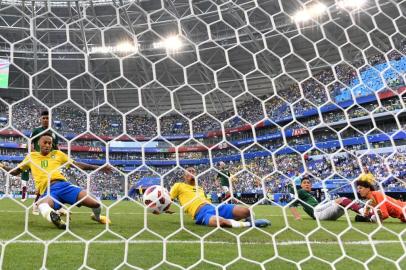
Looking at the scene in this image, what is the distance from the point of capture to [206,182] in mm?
13609

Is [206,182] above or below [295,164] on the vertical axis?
below

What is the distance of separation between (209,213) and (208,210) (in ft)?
0.19

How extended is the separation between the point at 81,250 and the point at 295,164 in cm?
667

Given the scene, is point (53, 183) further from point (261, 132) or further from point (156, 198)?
point (261, 132)

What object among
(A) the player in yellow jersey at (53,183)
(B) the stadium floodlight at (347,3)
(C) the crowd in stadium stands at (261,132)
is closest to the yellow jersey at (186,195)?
(A) the player in yellow jersey at (53,183)

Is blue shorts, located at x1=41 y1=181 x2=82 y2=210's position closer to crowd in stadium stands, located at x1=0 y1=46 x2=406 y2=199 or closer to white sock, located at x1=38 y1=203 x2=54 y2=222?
white sock, located at x1=38 y1=203 x2=54 y2=222

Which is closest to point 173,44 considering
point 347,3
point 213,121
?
point 347,3

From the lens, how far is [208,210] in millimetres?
→ 3422

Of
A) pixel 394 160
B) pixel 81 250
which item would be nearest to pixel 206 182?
pixel 394 160

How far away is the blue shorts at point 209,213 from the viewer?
326 cm

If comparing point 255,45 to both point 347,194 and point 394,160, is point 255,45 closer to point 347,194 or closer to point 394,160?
point 347,194

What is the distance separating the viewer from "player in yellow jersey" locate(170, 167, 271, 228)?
317cm

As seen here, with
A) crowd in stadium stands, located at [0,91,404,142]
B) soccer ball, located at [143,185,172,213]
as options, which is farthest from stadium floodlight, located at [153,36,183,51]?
soccer ball, located at [143,185,172,213]

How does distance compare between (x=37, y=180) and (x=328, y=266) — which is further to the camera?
(x=37, y=180)
